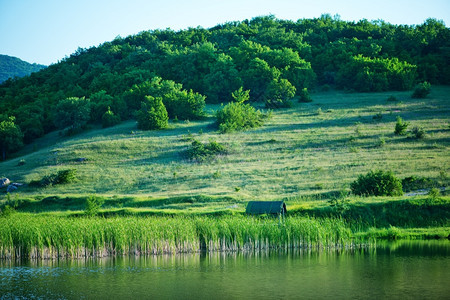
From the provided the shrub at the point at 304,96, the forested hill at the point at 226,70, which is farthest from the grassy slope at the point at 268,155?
the forested hill at the point at 226,70

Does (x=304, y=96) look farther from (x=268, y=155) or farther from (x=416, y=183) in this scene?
(x=416, y=183)

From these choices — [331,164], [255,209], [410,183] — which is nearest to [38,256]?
[255,209]

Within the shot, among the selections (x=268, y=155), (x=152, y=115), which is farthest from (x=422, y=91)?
(x=152, y=115)

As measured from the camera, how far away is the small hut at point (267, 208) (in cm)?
3702

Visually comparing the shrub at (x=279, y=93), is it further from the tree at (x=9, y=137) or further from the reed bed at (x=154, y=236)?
the reed bed at (x=154, y=236)

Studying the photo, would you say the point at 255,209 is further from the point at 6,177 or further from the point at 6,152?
the point at 6,152

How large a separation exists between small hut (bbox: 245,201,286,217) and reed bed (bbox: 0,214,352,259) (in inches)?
179

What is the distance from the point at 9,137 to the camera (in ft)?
299

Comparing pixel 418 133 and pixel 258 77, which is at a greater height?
pixel 258 77

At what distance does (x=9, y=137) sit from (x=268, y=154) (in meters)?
47.7

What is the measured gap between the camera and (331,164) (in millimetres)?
61812

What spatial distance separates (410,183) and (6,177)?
50359 mm

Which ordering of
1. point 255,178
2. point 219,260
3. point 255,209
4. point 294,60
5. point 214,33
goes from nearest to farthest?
point 219,260 → point 255,209 → point 255,178 → point 294,60 → point 214,33

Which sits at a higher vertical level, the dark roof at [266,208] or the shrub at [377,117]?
the shrub at [377,117]
